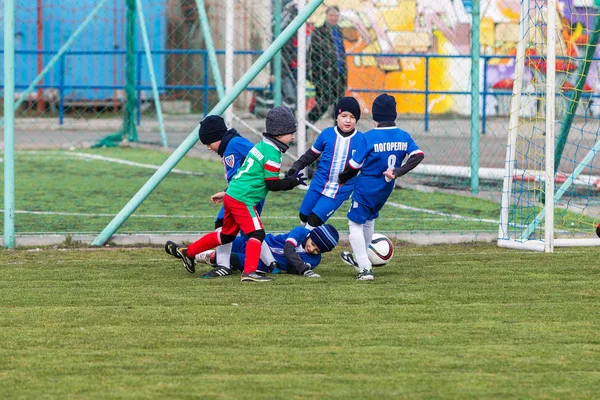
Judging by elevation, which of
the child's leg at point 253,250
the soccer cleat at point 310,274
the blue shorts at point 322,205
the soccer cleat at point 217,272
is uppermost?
the blue shorts at point 322,205

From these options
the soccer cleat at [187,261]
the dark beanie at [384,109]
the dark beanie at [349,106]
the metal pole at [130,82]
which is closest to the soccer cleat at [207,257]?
the soccer cleat at [187,261]

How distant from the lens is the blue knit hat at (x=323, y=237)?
870cm

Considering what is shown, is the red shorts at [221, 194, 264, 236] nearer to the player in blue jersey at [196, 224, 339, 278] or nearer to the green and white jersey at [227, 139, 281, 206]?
the green and white jersey at [227, 139, 281, 206]

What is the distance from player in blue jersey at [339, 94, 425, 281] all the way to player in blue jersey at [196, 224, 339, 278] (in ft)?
0.95

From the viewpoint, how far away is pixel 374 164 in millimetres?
8469

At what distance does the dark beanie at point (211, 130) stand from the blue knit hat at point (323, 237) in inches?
39.9

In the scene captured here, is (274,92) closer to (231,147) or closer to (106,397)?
(231,147)

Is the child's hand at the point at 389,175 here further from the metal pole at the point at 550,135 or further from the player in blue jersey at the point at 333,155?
the metal pole at the point at 550,135

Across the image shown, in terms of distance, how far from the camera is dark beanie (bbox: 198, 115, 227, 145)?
28.4ft

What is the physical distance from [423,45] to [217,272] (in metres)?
17.5

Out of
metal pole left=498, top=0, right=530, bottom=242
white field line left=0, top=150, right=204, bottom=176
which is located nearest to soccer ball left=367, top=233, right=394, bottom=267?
metal pole left=498, top=0, right=530, bottom=242

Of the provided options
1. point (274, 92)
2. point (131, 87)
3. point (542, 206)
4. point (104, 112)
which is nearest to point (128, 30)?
point (131, 87)

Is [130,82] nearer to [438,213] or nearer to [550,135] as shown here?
[438,213]

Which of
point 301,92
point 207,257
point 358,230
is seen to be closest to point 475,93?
point 301,92
